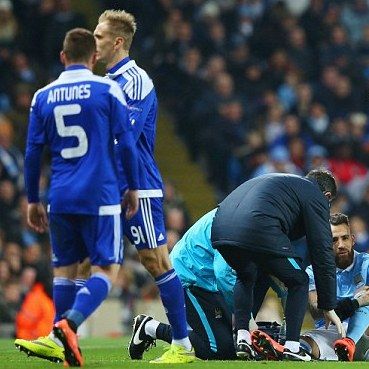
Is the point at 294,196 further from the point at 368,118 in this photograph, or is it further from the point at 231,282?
the point at 368,118

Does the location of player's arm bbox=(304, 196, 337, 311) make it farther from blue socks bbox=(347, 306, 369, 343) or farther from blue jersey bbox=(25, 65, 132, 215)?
blue jersey bbox=(25, 65, 132, 215)

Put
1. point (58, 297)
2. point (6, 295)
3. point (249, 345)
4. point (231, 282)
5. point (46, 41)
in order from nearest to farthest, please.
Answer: point (58, 297) → point (249, 345) → point (231, 282) → point (6, 295) → point (46, 41)

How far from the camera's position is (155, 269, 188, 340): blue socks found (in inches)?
319

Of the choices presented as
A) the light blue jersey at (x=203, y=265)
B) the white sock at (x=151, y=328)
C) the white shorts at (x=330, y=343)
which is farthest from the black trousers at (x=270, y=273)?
the white sock at (x=151, y=328)

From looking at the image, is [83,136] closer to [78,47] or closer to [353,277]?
[78,47]

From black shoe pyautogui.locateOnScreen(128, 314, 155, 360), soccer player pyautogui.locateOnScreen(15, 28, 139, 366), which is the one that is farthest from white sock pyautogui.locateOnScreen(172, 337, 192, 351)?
black shoe pyautogui.locateOnScreen(128, 314, 155, 360)

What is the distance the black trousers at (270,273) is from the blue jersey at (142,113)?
60 cm

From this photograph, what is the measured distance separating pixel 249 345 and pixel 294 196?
969 mm

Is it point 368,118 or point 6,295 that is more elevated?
point 368,118

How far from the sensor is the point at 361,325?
Answer: 8719mm

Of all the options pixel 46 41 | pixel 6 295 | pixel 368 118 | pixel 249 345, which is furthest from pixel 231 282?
pixel 368 118

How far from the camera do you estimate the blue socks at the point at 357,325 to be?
28.6ft

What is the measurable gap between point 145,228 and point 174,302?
1.59 ft

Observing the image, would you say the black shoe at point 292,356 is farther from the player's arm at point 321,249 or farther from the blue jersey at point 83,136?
the blue jersey at point 83,136
